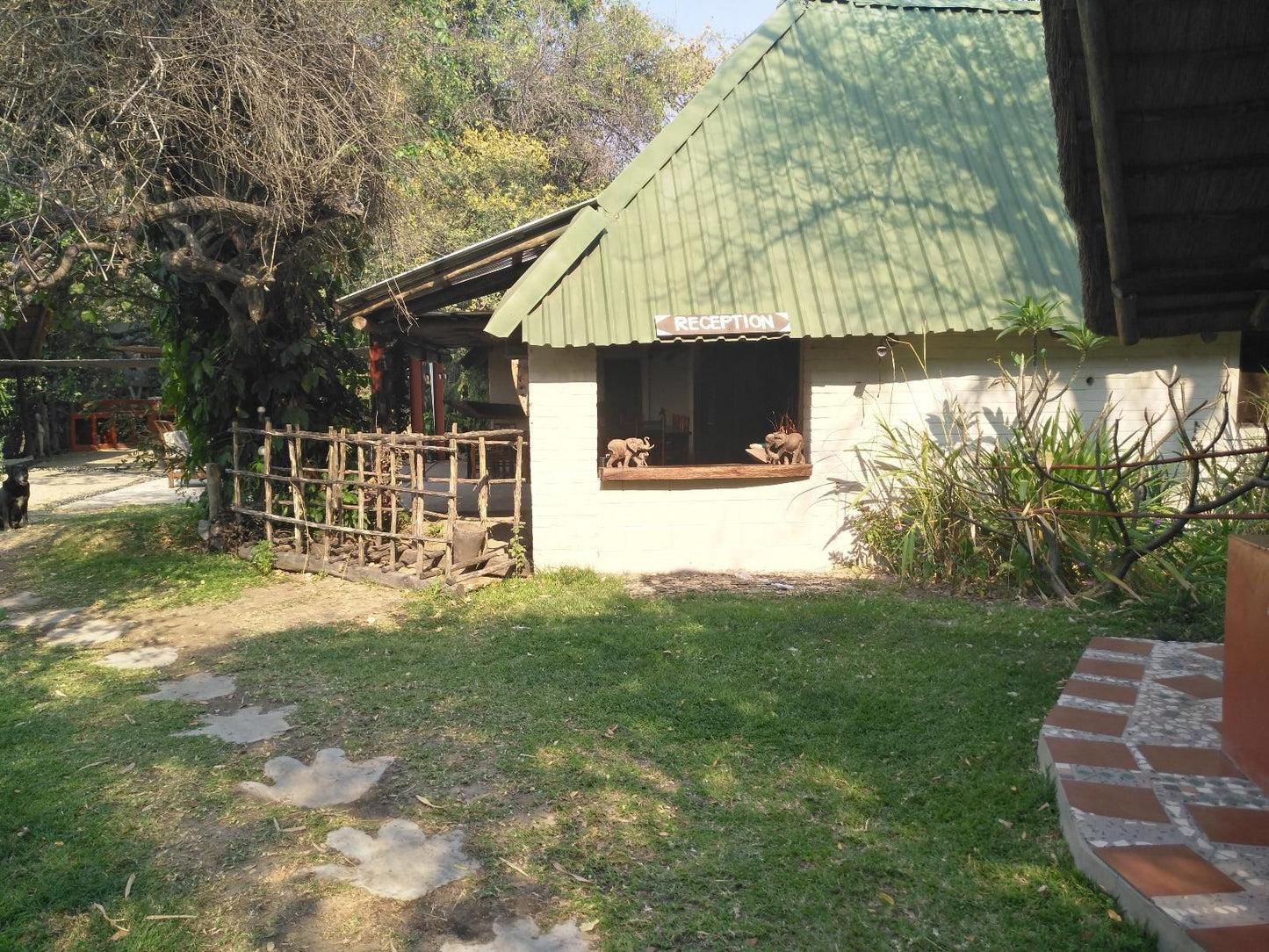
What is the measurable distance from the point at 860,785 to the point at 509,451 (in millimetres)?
9401

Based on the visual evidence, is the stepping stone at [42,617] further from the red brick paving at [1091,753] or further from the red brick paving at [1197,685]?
the red brick paving at [1197,685]

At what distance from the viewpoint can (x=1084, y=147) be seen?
11.0ft

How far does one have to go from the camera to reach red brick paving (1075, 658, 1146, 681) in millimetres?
4746

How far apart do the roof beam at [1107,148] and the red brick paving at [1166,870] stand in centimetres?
199

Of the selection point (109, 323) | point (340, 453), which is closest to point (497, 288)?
point (340, 453)

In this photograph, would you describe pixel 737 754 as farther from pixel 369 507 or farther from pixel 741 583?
pixel 369 507

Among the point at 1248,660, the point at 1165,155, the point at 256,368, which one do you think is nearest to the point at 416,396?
the point at 256,368

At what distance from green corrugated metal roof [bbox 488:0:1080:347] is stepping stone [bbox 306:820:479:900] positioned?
16.0 feet

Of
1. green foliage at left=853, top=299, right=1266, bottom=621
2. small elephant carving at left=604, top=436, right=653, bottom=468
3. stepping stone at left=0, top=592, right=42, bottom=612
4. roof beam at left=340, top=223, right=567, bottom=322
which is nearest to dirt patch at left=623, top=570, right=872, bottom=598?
green foliage at left=853, top=299, right=1266, bottom=621

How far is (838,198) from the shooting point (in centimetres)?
893

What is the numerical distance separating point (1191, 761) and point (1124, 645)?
1.71 m

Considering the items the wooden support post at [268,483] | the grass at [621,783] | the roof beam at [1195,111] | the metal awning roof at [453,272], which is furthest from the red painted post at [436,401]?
the roof beam at [1195,111]

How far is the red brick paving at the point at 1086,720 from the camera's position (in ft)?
13.2

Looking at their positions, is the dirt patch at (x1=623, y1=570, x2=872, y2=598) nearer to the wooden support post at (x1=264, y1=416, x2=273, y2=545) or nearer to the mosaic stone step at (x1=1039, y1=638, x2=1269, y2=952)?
the mosaic stone step at (x1=1039, y1=638, x2=1269, y2=952)
